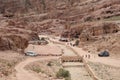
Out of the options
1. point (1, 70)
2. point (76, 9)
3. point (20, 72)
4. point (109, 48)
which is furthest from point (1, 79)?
point (76, 9)

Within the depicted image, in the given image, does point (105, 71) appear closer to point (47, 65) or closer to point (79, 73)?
point (79, 73)

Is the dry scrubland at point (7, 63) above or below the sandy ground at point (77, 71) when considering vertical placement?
above

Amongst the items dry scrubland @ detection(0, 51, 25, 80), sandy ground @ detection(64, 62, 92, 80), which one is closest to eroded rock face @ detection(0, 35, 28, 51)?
dry scrubland @ detection(0, 51, 25, 80)

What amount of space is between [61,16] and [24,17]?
19171 mm

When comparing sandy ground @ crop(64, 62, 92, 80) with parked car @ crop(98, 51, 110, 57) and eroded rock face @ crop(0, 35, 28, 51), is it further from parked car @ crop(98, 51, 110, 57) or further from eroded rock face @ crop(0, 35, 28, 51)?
eroded rock face @ crop(0, 35, 28, 51)

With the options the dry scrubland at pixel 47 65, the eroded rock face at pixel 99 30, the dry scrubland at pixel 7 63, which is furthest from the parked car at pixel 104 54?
the dry scrubland at pixel 7 63

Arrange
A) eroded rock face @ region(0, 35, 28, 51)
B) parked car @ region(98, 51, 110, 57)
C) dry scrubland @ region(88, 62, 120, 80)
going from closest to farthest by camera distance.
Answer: dry scrubland @ region(88, 62, 120, 80) < eroded rock face @ region(0, 35, 28, 51) < parked car @ region(98, 51, 110, 57)

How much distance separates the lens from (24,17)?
5704 inches

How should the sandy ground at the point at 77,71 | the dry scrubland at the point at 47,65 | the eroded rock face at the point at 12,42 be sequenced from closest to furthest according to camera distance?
the sandy ground at the point at 77,71 < the dry scrubland at the point at 47,65 < the eroded rock face at the point at 12,42

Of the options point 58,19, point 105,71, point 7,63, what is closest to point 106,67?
point 105,71

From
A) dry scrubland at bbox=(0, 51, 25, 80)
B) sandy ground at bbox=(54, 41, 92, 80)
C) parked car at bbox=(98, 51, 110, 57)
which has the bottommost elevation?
sandy ground at bbox=(54, 41, 92, 80)

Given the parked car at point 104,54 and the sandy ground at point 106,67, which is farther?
the parked car at point 104,54

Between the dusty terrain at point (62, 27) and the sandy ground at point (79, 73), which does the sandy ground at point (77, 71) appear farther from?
the dusty terrain at point (62, 27)

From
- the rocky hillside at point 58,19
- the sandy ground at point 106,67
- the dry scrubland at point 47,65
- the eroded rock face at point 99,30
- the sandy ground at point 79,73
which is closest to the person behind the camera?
the sandy ground at point 106,67
